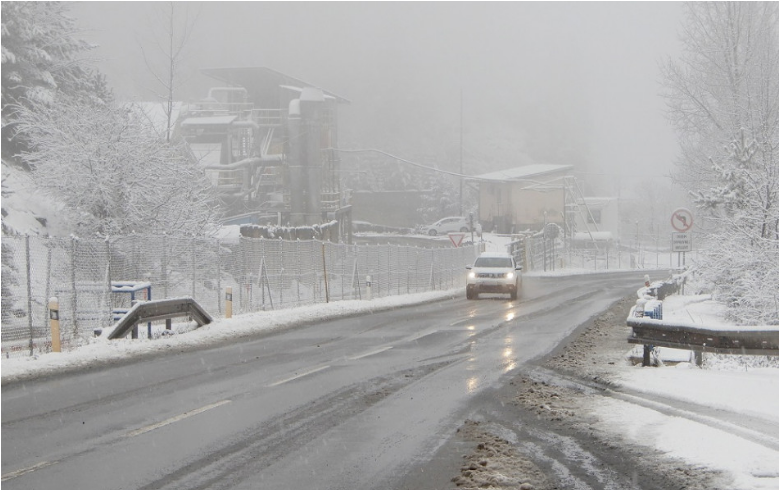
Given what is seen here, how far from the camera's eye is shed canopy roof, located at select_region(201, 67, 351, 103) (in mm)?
62531

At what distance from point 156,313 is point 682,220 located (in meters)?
16.5

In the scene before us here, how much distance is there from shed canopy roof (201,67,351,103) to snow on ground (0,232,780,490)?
44.5m

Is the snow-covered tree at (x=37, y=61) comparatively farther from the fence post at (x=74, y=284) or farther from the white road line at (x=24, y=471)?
the white road line at (x=24, y=471)

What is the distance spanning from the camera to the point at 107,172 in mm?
28281

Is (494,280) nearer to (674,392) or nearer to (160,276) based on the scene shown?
(160,276)

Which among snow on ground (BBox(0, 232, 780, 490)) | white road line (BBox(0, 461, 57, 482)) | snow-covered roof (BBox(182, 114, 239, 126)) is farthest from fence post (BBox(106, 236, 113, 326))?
snow-covered roof (BBox(182, 114, 239, 126))

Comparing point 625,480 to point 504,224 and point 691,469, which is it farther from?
point 504,224

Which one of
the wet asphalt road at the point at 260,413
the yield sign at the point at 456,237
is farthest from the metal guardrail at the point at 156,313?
the yield sign at the point at 456,237

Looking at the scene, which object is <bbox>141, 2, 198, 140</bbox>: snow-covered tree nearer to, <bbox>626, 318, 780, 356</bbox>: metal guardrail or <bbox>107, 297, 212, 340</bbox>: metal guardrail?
<bbox>107, 297, 212, 340</bbox>: metal guardrail

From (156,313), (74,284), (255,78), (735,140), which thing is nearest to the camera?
(156,313)

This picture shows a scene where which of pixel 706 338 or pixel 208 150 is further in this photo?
pixel 208 150

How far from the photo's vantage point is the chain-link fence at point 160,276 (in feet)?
62.0

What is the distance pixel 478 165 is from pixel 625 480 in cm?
12809

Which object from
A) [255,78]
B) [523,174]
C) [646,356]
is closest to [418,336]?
[646,356]
